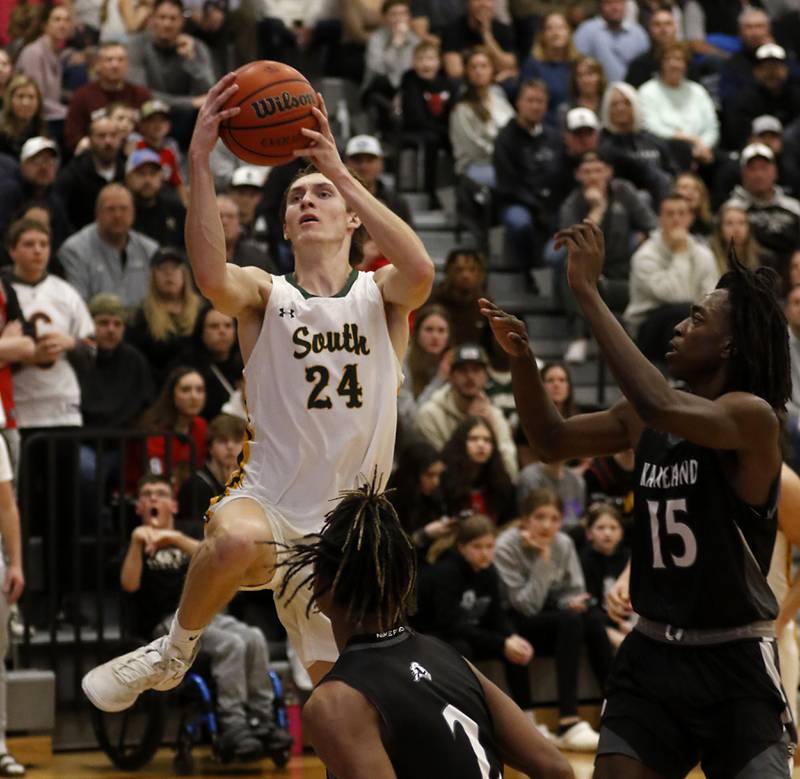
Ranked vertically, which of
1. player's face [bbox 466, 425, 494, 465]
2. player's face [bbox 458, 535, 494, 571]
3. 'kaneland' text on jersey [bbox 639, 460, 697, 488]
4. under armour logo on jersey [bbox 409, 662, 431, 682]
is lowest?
player's face [bbox 458, 535, 494, 571]

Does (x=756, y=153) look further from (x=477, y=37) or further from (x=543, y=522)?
(x=543, y=522)

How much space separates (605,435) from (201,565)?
140cm

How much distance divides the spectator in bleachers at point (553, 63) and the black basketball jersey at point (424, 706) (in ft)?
35.7

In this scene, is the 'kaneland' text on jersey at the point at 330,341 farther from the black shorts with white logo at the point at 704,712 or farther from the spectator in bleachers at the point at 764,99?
the spectator in bleachers at the point at 764,99

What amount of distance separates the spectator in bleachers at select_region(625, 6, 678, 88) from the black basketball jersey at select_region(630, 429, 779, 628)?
34.3 feet

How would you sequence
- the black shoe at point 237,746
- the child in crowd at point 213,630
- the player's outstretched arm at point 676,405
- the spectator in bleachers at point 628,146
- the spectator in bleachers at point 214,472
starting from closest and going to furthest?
the player's outstretched arm at point 676,405 < the black shoe at point 237,746 < the child in crowd at point 213,630 < the spectator in bleachers at point 214,472 < the spectator in bleachers at point 628,146

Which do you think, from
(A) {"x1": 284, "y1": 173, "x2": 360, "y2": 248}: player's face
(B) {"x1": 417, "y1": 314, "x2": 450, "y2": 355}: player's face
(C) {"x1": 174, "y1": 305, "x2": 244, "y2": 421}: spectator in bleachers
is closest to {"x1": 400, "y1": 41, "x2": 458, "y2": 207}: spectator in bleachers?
(B) {"x1": 417, "y1": 314, "x2": 450, "y2": 355}: player's face

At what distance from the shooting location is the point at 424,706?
13.0ft

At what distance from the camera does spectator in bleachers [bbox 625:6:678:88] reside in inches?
595

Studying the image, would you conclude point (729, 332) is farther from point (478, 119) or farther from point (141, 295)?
point (478, 119)

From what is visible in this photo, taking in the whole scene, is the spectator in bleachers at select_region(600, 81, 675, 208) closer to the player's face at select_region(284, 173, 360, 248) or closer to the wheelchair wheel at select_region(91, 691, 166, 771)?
the wheelchair wheel at select_region(91, 691, 166, 771)

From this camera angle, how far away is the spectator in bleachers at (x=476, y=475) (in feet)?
33.7

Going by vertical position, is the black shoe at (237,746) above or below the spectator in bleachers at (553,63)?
below

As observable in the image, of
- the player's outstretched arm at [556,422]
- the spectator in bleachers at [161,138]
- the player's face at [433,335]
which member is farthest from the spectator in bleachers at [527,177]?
the player's outstretched arm at [556,422]
